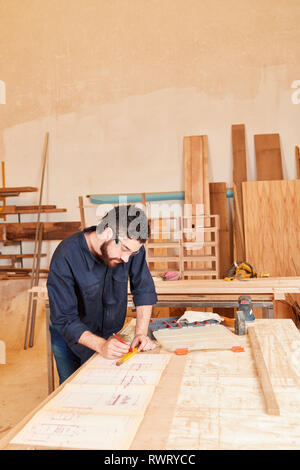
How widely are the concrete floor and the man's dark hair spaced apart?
181 cm

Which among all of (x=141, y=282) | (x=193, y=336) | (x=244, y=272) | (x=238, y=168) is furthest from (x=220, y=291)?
(x=238, y=168)

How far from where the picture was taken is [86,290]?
6.38 feet

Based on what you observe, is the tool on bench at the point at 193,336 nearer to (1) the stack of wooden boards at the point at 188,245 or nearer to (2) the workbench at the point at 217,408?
(2) the workbench at the point at 217,408

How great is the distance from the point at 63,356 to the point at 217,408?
46.0 inches

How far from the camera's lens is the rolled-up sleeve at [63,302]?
70.4 inches

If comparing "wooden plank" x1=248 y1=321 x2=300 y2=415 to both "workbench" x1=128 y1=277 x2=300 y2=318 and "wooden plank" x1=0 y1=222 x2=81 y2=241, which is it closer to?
"workbench" x1=128 y1=277 x2=300 y2=318

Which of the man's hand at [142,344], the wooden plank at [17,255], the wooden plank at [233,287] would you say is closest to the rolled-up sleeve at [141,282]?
the man's hand at [142,344]

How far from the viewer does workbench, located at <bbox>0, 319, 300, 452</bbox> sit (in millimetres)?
992

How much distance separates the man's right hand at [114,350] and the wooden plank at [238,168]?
3107 millimetres

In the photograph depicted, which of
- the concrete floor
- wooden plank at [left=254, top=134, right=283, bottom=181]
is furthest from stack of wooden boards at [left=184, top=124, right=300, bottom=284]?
the concrete floor

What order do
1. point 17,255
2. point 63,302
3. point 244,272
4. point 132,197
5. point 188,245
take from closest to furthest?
point 63,302 → point 244,272 → point 188,245 → point 132,197 → point 17,255

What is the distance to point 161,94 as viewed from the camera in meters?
5.02

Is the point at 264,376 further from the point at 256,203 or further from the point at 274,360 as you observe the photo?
the point at 256,203
